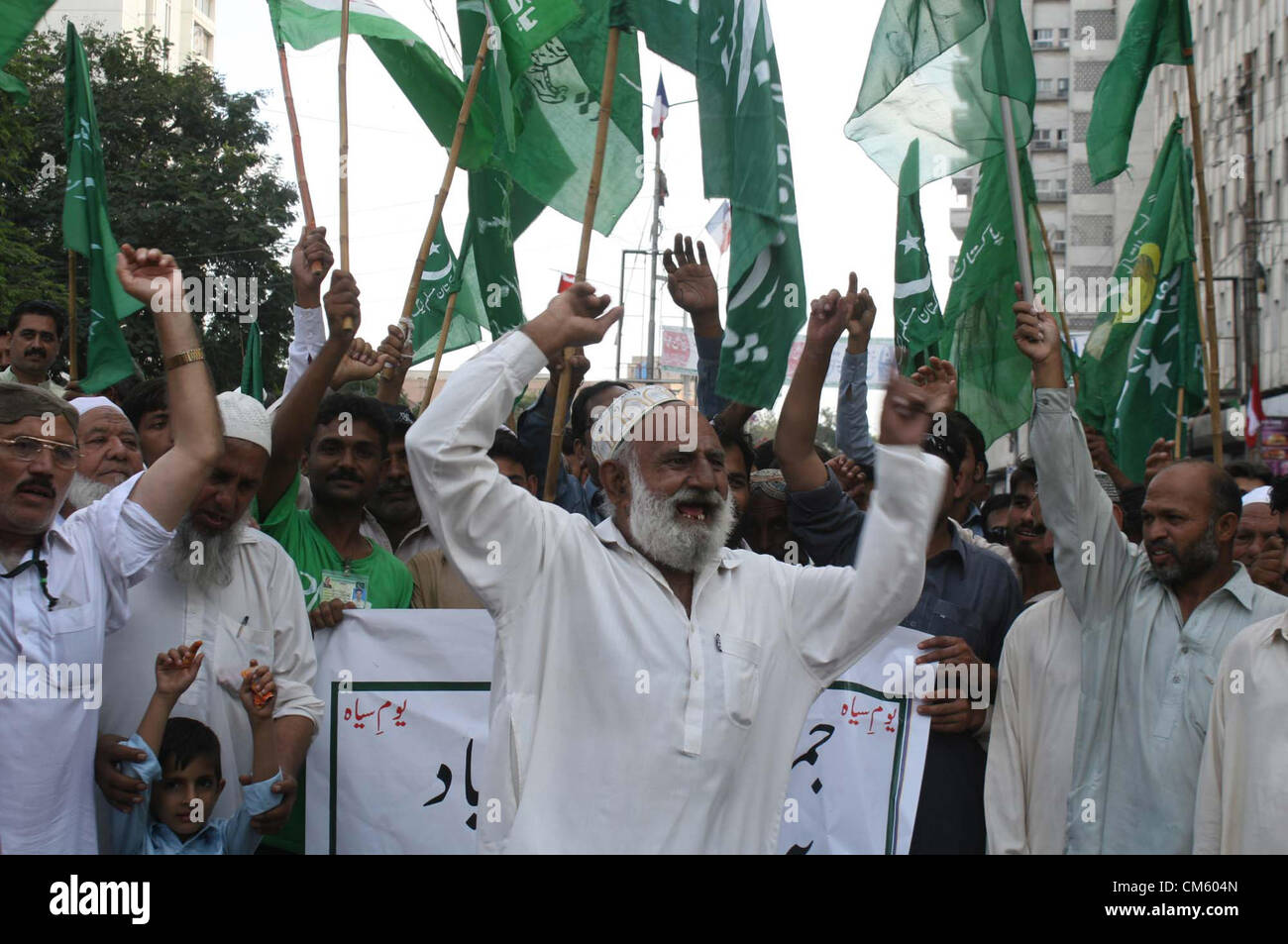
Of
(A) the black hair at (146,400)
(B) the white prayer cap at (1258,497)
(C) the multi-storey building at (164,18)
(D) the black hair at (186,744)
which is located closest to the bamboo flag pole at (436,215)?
(A) the black hair at (146,400)

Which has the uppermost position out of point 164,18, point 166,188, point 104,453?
point 164,18

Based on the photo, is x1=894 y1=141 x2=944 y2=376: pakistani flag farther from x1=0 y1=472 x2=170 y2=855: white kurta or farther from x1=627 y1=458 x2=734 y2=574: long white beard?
x1=0 y1=472 x2=170 y2=855: white kurta

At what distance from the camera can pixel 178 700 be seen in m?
4.22

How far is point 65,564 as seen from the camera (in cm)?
382

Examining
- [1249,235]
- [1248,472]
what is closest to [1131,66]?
[1248,472]

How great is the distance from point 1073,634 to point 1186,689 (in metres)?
0.37

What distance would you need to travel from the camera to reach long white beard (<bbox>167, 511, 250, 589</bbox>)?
4.30 meters

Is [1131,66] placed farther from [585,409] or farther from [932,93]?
[585,409]

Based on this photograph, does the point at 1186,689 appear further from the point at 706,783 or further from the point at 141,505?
the point at 141,505

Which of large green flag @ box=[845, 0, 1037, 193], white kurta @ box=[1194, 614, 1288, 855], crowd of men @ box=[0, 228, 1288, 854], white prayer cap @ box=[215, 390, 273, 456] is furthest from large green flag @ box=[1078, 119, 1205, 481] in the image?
white prayer cap @ box=[215, 390, 273, 456]

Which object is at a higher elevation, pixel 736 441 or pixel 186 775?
pixel 736 441

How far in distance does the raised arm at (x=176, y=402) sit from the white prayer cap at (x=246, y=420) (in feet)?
1.45

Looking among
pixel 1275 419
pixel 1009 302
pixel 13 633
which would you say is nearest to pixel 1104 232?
pixel 1275 419

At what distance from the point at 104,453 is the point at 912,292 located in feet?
13.0
